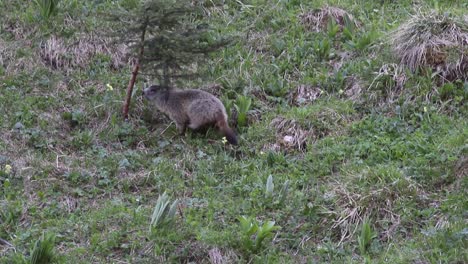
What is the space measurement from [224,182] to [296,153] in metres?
0.90

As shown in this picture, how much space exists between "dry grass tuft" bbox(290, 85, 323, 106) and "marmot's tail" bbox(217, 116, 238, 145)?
100 centimetres

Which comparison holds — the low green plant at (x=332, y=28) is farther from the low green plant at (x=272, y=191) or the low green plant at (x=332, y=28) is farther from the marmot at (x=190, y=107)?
the low green plant at (x=272, y=191)

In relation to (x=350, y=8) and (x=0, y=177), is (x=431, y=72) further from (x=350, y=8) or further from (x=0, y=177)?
(x=0, y=177)

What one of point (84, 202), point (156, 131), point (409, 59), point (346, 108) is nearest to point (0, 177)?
point (84, 202)

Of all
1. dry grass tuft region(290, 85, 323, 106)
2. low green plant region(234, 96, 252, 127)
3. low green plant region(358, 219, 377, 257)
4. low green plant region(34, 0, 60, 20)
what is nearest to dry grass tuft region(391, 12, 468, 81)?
dry grass tuft region(290, 85, 323, 106)

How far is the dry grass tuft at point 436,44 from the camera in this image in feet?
29.3

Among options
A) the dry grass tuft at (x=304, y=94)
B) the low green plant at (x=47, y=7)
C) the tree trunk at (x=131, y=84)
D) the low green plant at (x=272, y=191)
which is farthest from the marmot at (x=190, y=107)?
the low green plant at (x=47, y=7)

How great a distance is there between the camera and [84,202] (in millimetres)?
7445

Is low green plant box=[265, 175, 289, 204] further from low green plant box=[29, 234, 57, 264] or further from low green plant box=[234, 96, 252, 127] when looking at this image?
low green plant box=[29, 234, 57, 264]

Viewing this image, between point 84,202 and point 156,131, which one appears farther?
point 156,131

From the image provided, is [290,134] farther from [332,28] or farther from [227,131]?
[332,28]

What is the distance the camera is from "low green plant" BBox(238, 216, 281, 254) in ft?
21.1

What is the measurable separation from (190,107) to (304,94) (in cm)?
134

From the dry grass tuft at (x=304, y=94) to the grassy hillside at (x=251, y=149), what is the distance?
18 mm
